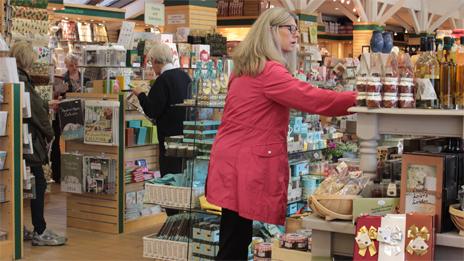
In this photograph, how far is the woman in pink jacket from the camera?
326cm

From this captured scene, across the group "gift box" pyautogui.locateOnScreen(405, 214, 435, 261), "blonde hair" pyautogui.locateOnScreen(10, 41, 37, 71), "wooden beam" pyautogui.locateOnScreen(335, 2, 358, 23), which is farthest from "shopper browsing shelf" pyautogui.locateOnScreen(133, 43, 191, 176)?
"wooden beam" pyautogui.locateOnScreen(335, 2, 358, 23)

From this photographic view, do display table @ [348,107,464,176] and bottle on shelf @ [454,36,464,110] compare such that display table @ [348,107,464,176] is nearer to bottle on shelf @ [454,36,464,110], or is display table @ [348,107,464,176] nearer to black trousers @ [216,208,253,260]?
bottle on shelf @ [454,36,464,110]

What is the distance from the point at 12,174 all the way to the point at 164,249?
1.34 m

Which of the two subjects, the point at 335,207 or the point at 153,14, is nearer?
the point at 335,207

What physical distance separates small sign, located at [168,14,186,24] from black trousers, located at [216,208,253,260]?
9.27 meters

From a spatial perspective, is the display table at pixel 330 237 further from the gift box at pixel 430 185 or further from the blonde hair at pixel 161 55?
the blonde hair at pixel 161 55

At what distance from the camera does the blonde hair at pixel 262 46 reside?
3.25 m

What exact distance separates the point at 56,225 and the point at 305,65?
287 centimetres

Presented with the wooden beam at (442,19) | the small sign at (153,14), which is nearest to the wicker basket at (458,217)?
the small sign at (153,14)

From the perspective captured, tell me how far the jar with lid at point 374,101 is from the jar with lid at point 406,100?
0.08 m

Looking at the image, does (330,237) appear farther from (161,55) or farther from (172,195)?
(161,55)

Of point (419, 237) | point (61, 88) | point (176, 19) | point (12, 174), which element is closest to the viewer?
point (419, 237)

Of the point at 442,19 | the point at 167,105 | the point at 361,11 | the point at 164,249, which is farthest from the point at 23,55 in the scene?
the point at 442,19

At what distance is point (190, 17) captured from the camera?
1240 cm
